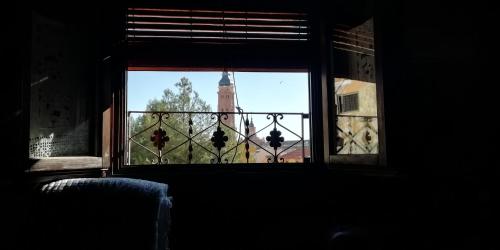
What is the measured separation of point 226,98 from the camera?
248 centimetres

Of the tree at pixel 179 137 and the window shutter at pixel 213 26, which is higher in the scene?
the window shutter at pixel 213 26

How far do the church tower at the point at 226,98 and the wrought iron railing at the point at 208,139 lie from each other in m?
0.01

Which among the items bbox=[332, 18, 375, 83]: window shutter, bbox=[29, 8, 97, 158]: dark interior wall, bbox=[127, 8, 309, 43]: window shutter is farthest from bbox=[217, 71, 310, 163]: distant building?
bbox=[29, 8, 97, 158]: dark interior wall

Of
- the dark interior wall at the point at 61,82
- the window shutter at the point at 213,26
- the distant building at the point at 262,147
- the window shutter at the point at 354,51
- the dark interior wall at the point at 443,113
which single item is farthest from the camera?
the distant building at the point at 262,147

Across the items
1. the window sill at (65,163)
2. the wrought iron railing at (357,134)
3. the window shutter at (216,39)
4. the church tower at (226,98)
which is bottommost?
the window sill at (65,163)

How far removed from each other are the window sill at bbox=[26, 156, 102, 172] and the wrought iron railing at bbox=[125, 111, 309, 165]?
427 mm

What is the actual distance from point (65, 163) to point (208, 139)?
0.92 m

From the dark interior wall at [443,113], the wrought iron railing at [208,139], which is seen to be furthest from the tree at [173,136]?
the dark interior wall at [443,113]

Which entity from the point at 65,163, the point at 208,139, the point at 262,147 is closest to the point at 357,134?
the point at 262,147

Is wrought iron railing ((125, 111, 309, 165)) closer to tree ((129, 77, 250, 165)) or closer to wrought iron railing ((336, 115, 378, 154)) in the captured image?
tree ((129, 77, 250, 165))

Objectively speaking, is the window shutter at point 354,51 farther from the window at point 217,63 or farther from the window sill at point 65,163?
the window sill at point 65,163

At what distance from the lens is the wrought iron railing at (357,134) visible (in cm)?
157

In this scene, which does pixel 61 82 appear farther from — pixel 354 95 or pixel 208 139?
pixel 354 95

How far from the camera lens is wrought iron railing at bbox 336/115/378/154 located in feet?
5.13
